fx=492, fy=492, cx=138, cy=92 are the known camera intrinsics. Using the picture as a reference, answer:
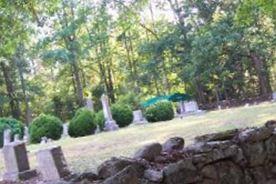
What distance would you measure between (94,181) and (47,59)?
1150 inches

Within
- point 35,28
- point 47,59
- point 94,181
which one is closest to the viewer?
point 94,181

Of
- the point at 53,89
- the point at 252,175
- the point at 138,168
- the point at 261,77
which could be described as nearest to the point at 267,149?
the point at 252,175

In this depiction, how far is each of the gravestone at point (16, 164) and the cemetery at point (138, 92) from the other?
19mm

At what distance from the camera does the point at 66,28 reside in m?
31.1

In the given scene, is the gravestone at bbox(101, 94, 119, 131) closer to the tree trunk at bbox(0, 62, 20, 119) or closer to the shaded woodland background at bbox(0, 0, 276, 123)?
the shaded woodland background at bbox(0, 0, 276, 123)

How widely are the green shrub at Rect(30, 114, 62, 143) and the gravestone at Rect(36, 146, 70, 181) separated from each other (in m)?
10.8

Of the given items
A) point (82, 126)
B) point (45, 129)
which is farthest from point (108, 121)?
point (45, 129)

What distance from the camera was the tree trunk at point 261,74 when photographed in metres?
30.0

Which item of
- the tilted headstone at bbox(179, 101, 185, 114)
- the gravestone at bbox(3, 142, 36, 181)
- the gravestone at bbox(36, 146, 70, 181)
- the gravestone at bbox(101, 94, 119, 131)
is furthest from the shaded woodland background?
the gravestone at bbox(36, 146, 70, 181)

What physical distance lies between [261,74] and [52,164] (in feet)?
82.6

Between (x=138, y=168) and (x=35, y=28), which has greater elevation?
(x=35, y=28)

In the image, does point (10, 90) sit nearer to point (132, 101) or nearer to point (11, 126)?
point (132, 101)

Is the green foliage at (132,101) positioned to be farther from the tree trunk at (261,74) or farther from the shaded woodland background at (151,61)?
the tree trunk at (261,74)

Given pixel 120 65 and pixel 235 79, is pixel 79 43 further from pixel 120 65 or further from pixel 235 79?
pixel 235 79
